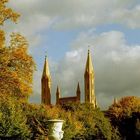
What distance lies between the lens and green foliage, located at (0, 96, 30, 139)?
5656cm

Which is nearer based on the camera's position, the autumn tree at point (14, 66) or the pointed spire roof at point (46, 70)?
the autumn tree at point (14, 66)

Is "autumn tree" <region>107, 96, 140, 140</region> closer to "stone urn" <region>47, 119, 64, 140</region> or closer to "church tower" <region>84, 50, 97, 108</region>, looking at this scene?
"church tower" <region>84, 50, 97, 108</region>

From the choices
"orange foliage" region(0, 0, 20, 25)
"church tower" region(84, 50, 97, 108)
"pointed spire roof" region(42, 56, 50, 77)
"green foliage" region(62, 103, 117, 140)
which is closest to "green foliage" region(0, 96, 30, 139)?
"green foliage" region(62, 103, 117, 140)

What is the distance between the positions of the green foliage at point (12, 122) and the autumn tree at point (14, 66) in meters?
25.0

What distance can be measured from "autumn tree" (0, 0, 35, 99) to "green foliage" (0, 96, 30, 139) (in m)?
25.0

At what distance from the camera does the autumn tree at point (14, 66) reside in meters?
30.5

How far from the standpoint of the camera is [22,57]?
31.0 metres

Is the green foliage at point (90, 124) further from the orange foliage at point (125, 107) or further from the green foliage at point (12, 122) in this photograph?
the orange foliage at point (125, 107)

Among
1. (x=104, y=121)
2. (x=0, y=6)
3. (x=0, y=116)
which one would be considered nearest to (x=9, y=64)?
(x=0, y=6)

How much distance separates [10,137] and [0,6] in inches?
1088

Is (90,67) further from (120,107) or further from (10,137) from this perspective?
(10,137)

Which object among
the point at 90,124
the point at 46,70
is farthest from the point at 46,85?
the point at 90,124

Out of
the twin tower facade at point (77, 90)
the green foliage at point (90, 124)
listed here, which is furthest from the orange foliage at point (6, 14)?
the twin tower facade at point (77, 90)

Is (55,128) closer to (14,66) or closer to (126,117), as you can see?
(14,66)
